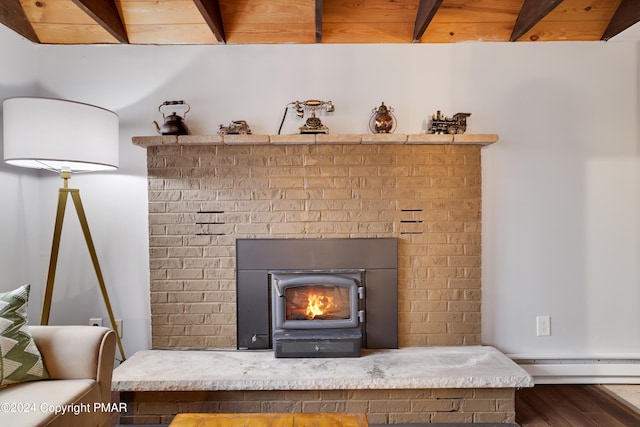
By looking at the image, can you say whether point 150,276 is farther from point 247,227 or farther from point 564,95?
point 564,95

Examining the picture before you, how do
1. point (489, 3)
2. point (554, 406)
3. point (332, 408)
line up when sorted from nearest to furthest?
point (332, 408) → point (554, 406) → point (489, 3)

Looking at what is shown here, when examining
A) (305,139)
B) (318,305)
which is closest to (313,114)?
(305,139)

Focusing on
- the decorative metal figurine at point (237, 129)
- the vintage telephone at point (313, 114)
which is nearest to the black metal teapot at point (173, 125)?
the decorative metal figurine at point (237, 129)

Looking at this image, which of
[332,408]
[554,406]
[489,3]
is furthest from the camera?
[489,3]

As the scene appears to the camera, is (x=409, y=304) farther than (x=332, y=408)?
Yes

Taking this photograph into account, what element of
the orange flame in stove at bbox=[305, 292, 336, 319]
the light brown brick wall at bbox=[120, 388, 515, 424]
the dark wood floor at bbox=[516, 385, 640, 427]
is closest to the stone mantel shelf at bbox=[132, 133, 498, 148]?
the orange flame in stove at bbox=[305, 292, 336, 319]

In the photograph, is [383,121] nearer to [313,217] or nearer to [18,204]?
[313,217]

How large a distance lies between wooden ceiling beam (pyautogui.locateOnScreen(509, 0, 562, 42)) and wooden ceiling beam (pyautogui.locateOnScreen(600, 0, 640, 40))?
58cm

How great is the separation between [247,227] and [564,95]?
7.29ft

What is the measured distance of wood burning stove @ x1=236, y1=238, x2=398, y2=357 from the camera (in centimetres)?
230

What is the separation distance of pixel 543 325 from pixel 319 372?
60.1 inches

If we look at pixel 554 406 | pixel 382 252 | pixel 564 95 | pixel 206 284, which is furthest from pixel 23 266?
pixel 564 95

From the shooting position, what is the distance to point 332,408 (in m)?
1.94

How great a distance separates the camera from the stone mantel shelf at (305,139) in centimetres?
223
